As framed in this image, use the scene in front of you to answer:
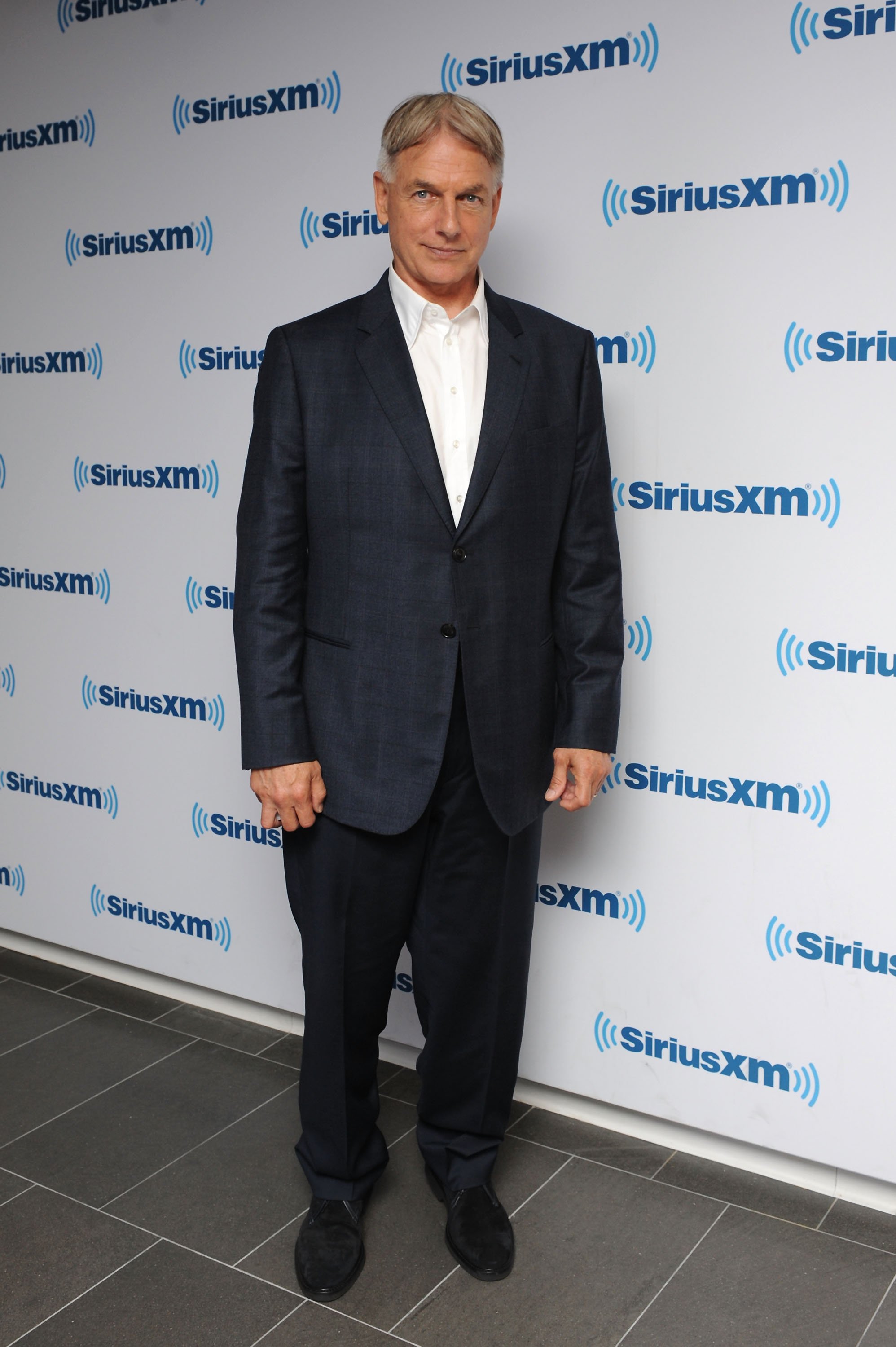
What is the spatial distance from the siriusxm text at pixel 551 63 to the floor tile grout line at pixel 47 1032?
7.35ft

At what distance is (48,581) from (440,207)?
1.63 meters

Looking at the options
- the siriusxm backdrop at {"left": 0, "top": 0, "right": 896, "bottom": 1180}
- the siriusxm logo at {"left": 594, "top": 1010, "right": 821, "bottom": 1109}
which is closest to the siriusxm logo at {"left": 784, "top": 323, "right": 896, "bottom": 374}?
the siriusxm backdrop at {"left": 0, "top": 0, "right": 896, "bottom": 1180}

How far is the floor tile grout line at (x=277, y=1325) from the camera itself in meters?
1.84

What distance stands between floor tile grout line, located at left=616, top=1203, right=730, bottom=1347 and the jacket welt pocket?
114 cm

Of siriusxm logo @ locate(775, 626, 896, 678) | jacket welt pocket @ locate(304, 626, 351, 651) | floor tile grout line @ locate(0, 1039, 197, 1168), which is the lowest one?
floor tile grout line @ locate(0, 1039, 197, 1168)

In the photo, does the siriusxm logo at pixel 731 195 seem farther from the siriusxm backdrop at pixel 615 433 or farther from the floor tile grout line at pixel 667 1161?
the floor tile grout line at pixel 667 1161

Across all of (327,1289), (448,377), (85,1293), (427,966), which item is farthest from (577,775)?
(85,1293)

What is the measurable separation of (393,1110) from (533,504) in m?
1.34

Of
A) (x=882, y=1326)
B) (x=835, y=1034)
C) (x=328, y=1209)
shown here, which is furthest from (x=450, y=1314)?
(x=835, y=1034)

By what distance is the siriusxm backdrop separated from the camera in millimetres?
2014

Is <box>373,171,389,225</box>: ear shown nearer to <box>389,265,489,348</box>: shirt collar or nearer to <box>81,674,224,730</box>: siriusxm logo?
<box>389,265,489,348</box>: shirt collar

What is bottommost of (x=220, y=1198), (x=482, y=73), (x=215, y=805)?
(x=220, y=1198)

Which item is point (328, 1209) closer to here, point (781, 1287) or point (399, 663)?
point (781, 1287)

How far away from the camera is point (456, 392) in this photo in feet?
6.18
